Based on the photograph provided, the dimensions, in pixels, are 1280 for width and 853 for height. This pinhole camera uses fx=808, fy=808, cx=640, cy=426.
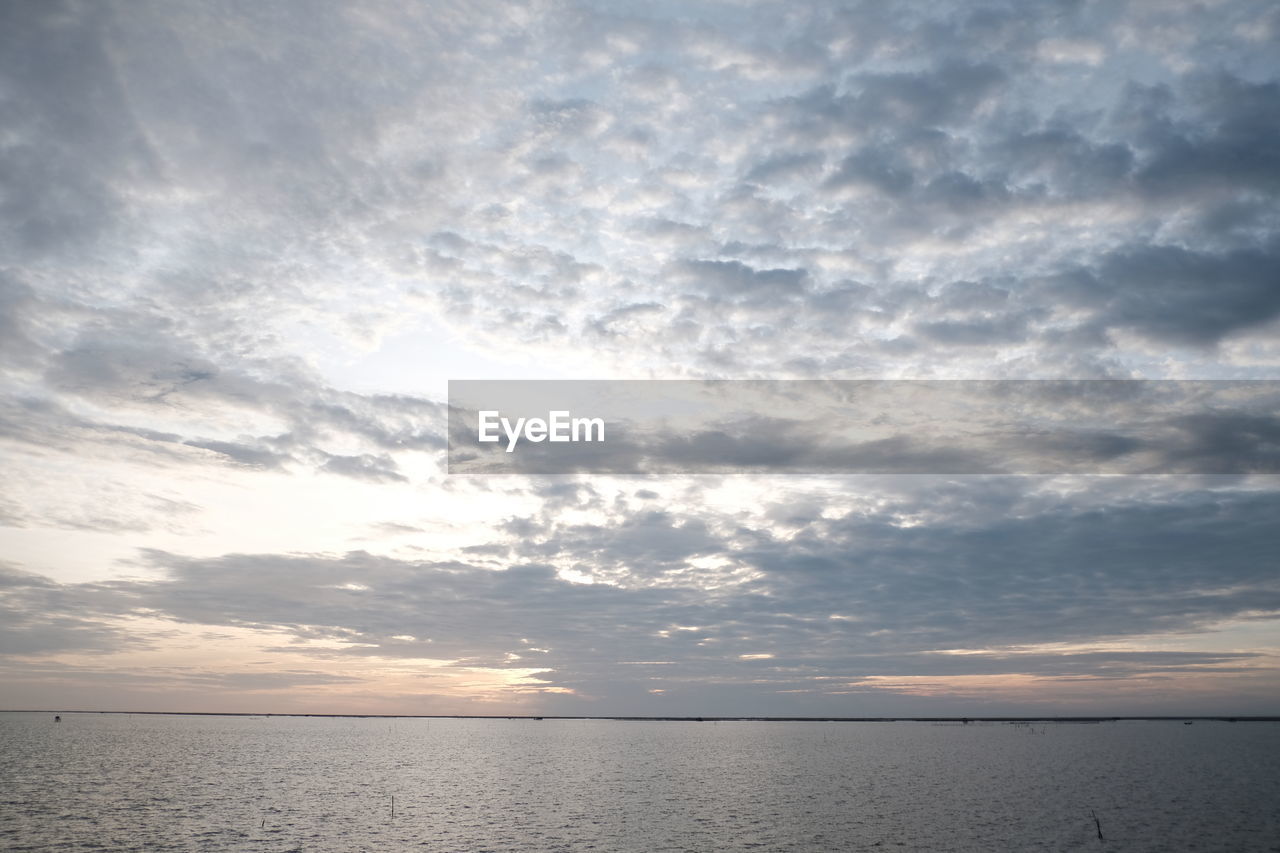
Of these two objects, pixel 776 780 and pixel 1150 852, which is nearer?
pixel 1150 852

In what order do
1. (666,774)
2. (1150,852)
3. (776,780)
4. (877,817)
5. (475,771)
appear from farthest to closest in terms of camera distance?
(475,771) → (666,774) → (776,780) → (877,817) → (1150,852)

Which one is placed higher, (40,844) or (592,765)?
(40,844)

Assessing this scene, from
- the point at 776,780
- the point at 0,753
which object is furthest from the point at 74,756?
the point at 776,780

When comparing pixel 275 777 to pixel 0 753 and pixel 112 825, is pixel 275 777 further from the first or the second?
pixel 0 753

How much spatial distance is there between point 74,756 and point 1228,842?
22991cm

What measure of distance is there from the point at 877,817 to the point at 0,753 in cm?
21255

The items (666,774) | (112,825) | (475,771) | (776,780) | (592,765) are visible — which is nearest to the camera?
(112,825)

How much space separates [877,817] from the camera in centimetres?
9912

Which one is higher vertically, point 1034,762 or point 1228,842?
point 1228,842

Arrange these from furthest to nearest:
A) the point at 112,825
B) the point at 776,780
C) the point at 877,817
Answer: the point at 776,780 < the point at 877,817 < the point at 112,825

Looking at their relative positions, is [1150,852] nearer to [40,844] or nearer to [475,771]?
[40,844]

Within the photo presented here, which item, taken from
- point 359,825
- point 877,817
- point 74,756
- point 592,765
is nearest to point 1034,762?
point 592,765

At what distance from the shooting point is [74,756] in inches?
7692

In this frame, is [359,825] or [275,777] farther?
[275,777]
